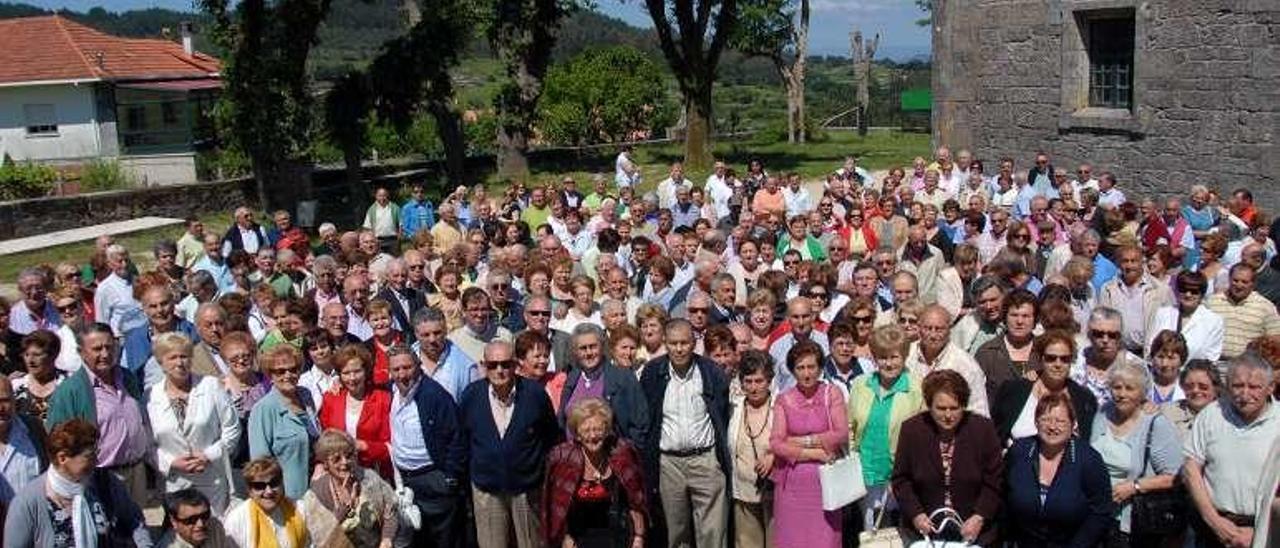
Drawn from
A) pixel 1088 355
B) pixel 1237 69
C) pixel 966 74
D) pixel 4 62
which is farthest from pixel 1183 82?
pixel 4 62

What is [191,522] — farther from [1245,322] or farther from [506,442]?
[1245,322]

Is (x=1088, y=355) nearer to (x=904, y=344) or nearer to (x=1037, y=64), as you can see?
(x=904, y=344)

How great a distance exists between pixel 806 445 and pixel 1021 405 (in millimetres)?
1081

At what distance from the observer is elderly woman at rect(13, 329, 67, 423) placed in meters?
6.15

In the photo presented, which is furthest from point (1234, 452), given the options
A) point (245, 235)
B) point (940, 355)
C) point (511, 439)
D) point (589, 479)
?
point (245, 235)

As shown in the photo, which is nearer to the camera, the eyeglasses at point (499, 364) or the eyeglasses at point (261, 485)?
the eyeglasses at point (261, 485)

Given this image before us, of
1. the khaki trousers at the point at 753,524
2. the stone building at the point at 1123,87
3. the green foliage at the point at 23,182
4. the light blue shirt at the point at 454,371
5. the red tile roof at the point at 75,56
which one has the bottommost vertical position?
the khaki trousers at the point at 753,524

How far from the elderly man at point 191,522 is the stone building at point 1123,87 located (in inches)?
502

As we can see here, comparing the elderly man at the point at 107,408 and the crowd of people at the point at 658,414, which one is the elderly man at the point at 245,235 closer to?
the crowd of people at the point at 658,414

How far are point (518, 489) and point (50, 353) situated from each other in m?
2.60

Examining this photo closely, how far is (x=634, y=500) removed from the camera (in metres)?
5.83

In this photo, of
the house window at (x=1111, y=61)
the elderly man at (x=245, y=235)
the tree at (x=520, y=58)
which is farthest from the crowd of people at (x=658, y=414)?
the tree at (x=520, y=58)

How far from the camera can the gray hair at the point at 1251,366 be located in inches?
205

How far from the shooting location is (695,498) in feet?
20.8
